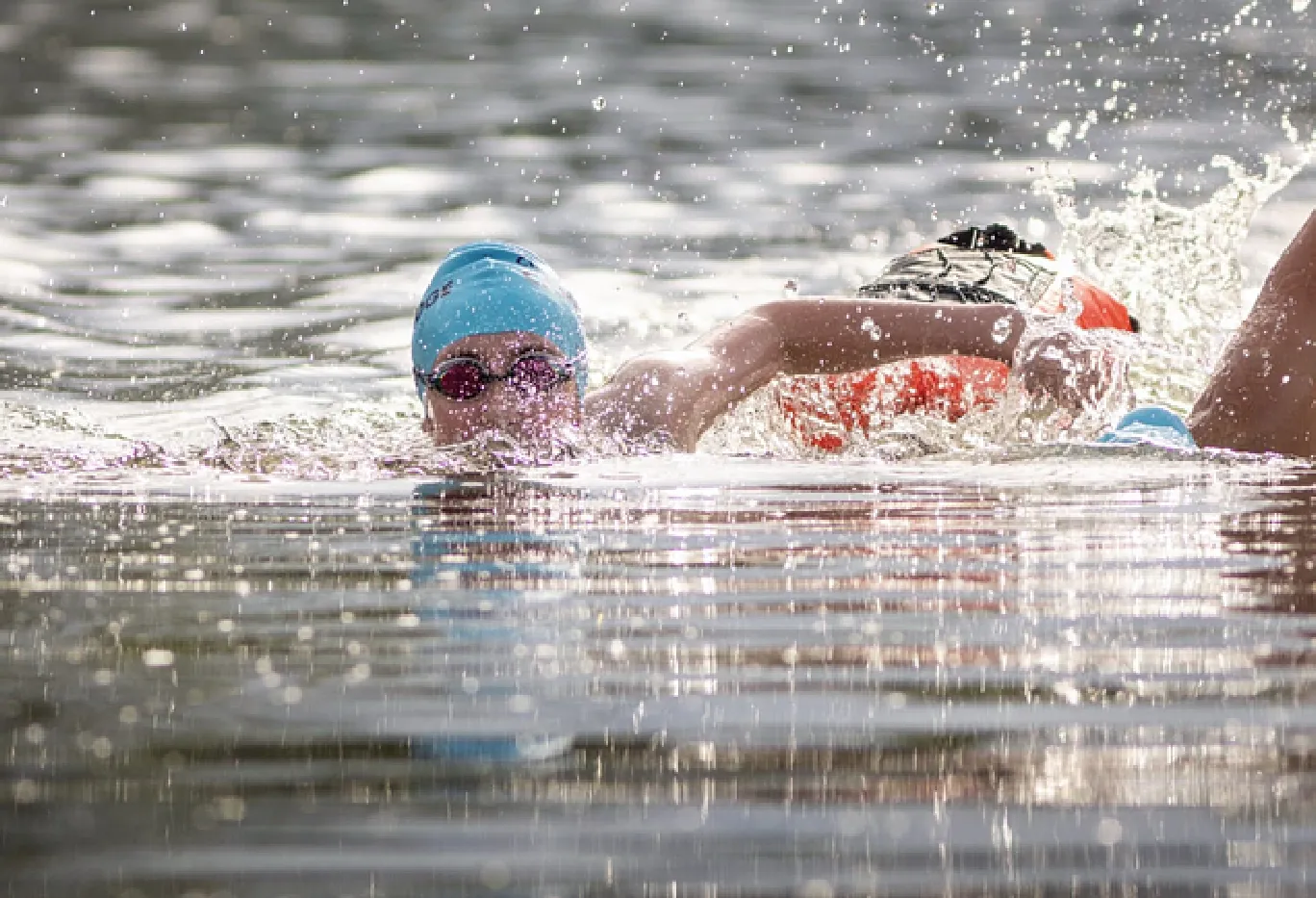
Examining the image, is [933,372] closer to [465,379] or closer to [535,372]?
[535,372]

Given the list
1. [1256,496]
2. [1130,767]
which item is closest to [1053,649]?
[1130,767]

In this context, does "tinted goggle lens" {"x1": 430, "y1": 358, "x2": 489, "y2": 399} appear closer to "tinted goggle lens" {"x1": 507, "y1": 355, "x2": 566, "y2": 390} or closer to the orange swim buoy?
"tinted goggle lens" {"x1": 507, "y1": 355, "x2": 566, "y2": 390}

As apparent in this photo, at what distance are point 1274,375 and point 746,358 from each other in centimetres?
139

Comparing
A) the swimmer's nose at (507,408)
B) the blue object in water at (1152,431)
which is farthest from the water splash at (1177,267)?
the swimmer's nose at (507,408)

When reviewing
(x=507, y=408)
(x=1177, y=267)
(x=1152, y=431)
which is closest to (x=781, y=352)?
(x=507, y=408)

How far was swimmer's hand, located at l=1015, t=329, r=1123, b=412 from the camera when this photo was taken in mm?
4801

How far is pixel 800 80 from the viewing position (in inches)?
626

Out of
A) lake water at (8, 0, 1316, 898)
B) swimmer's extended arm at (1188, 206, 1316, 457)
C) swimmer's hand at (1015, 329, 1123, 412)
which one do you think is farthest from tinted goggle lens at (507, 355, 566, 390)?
swimmer's extended arm at (1188, 206, 1316, 457)

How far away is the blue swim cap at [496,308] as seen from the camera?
541 cm

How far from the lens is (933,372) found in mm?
5566

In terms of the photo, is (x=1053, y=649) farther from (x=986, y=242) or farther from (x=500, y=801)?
(x=986, y=242)

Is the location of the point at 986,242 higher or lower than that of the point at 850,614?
higher

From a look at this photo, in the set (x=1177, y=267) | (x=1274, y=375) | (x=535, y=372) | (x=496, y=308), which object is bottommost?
(x=1274, y=375)

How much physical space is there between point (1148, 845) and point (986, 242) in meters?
5.71
